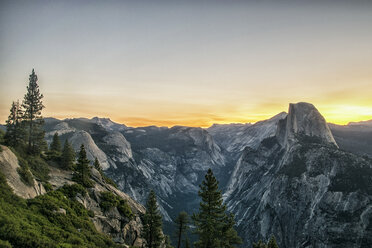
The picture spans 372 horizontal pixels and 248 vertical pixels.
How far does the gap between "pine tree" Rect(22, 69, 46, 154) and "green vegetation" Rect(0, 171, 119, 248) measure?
51.4 feet

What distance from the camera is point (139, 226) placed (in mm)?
44562

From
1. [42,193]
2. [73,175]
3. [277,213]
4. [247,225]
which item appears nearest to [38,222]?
[42,193]

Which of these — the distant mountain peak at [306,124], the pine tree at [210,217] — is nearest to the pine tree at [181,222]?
the pine tree at [210,217]

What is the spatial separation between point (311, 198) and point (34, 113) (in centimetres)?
10838

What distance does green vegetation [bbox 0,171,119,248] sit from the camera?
656 inches

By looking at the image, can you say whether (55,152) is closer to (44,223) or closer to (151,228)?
(151,228)

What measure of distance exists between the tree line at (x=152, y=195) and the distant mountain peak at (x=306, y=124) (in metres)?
128

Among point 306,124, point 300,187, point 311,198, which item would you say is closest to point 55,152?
point 311,198

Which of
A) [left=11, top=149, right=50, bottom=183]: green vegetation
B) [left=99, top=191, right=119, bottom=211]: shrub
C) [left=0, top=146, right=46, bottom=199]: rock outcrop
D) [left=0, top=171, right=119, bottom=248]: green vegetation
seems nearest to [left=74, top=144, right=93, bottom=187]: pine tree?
[left=99, top=191, right=119, bottom=211]: shrub

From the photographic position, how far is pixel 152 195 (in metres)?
43.7

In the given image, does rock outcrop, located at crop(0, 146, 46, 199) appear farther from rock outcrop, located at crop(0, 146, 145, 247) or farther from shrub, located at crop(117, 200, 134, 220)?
shrub, located at crop(117, 200, 134, 220)

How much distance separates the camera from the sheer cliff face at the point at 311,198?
86562mm

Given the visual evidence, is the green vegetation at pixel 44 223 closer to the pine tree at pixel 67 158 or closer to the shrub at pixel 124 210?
the shrub at pixel 124 210

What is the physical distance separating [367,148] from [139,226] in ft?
651
